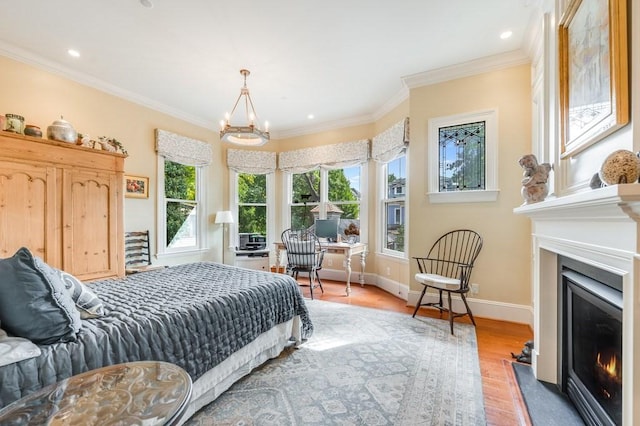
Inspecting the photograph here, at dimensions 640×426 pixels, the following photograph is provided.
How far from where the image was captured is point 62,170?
9.14ft

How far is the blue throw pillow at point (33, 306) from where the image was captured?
3.90 ft

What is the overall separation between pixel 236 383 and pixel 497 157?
3354 mm

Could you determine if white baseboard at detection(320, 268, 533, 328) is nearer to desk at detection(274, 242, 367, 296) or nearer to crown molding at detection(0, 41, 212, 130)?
desk at detection(274, 242, 367, 296)

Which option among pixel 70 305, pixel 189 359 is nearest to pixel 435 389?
pixel 189 359

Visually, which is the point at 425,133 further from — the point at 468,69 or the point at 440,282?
the point at 440,282

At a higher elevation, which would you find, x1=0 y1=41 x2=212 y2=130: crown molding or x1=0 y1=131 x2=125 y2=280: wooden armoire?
x1=0 y1=41 x2=212 y2=130: crown molding

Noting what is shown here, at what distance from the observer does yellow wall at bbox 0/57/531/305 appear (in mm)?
3002

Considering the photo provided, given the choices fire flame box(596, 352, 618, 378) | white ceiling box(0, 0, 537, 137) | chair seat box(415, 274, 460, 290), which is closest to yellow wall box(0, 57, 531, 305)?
white ceiling box(0, 0, 537, 137)

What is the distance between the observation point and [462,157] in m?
3.32

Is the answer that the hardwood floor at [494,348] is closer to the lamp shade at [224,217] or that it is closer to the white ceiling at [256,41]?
the lamp shade at [224,217]

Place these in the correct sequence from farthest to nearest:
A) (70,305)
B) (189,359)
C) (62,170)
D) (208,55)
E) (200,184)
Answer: (200,184), (208,55), (62,170), (189,359), (70,305)

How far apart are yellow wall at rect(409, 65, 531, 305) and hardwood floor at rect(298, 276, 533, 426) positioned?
1.41 ft

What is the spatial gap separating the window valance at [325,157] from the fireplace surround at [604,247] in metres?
3.17

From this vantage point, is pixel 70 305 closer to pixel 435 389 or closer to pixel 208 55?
pixel 435 389
